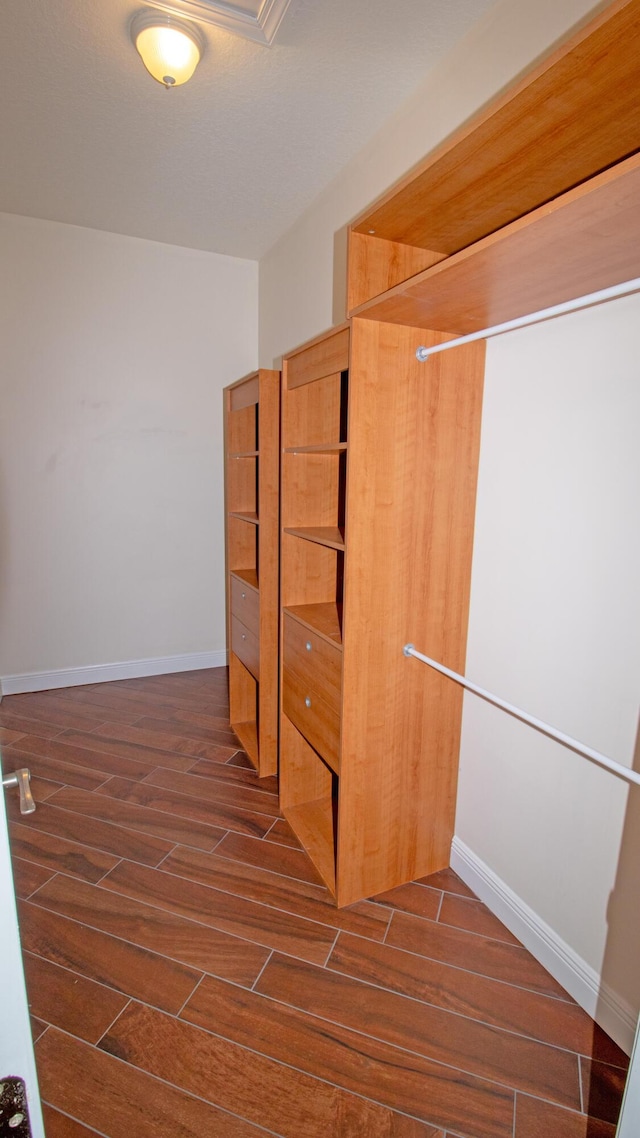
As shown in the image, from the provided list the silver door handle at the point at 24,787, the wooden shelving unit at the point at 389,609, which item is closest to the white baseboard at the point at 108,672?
the wooden shelving unit at the point at 389,609

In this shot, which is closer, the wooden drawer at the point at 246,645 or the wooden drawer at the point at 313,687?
the wooden drawer at the point at 313,687

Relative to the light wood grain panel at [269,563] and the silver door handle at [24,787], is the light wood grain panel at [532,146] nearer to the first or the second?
the light wood grain panel at [269,563]

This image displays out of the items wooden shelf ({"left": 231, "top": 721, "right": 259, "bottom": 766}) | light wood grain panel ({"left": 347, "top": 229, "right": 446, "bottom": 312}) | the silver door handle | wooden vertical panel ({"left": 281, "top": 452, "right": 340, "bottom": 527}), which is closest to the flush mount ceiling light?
light wood grain panel ({"left": 347, "top": 229, "right": 446, "bottom": 312})

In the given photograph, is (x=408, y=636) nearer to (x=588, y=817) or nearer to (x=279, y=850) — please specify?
→ (x=588, y=817)

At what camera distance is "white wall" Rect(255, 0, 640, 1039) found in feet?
4.40

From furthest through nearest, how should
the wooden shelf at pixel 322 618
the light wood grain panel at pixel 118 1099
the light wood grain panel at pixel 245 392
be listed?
the light wood grain panel at pixel 245 392 → the wooden shelf at pixel 322 618 → the light wood grain panel at pixel 118 1099

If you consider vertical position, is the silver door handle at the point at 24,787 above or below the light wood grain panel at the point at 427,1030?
above

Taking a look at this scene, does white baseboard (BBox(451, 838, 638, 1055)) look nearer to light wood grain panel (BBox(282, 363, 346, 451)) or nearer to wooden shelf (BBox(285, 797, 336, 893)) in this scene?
wooden shelf (BBox(285, 797, 336, 893))

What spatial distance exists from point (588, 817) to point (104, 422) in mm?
3338

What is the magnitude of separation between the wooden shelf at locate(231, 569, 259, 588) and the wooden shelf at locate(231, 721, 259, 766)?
834mm

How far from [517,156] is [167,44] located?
1.36 meters

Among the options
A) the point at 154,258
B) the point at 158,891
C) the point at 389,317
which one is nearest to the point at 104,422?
the point at 154,258

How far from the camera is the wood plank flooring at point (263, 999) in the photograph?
1.24m

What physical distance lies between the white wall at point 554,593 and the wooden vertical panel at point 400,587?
0.09m
